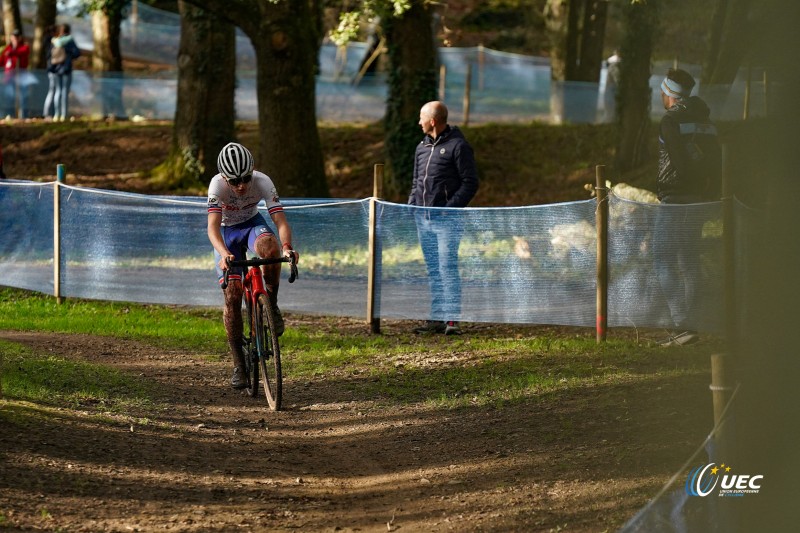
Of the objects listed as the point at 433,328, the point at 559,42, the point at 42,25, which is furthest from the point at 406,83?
the point at 42,25

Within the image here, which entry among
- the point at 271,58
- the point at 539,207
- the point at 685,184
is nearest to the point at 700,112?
the point at 685,184

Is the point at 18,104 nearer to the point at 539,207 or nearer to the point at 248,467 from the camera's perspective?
the point at 539,207

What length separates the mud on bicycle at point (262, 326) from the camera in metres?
8.88

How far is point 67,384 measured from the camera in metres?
9.84

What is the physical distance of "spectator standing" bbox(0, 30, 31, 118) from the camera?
2981cm

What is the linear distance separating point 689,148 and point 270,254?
4.23 meters

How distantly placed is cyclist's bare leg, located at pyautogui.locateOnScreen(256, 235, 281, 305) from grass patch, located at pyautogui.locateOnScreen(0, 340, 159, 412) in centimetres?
131

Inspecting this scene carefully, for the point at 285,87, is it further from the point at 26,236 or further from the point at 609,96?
the point at 609,96

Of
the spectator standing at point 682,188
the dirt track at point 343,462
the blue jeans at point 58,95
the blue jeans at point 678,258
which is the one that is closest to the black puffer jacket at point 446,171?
the spectator standing at point 682,188

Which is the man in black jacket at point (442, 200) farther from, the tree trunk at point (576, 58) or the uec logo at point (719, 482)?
the tree trunk at point (576, 58)

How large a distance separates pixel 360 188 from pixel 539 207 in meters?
12.9

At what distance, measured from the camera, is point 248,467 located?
7.63 metres

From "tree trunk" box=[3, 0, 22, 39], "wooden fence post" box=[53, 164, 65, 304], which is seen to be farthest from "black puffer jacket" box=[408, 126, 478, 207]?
"tree trunk" box=[3, 0, 22, 39]

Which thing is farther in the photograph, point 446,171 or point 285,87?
point 285,87
